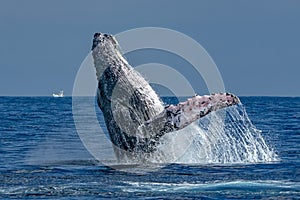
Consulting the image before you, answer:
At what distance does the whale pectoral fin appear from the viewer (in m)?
15.6

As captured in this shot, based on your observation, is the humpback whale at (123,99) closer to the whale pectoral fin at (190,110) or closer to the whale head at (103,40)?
the whale head at (103,40)

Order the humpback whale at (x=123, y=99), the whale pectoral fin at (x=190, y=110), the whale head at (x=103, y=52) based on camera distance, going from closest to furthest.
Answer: the whale pectoral fin at (x=190, y=110)
the humpback whale at (x=123, y=99)
the whale head at (x=103, y=52)

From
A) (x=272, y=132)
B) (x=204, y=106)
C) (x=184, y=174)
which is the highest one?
(x=272, y=132)

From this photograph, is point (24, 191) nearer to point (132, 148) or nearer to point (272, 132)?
point (132, 148)

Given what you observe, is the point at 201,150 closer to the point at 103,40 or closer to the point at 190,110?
the point at 190,110

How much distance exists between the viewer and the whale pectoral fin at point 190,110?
15578 mm

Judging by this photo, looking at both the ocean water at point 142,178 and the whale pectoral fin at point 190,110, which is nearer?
the ocean water at point 142,178

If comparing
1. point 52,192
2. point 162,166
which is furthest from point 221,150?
point 52,192

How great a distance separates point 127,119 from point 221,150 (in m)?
4.12

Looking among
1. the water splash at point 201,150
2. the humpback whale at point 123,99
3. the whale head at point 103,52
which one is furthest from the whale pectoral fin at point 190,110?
the whale head at point 103,52

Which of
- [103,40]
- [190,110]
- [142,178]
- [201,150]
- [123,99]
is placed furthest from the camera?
[201,150]

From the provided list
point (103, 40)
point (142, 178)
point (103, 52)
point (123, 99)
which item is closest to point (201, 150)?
point (123, 99)

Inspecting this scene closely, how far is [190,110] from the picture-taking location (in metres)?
15.7

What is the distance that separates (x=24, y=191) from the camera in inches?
534
